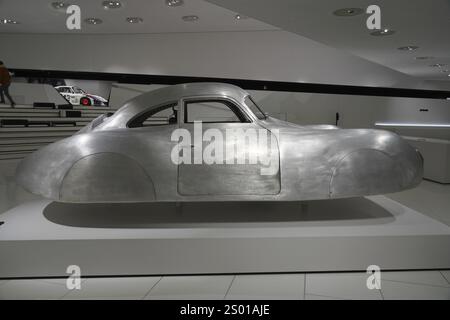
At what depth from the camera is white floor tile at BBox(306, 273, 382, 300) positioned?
7.70 ft

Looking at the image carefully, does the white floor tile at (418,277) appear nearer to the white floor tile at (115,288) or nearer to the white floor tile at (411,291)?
the white floor tile at (411,291)

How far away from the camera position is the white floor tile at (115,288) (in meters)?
2.36

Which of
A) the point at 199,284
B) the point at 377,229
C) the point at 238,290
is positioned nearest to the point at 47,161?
the point at 199,284

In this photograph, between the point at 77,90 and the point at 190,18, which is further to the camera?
the point at 77,90

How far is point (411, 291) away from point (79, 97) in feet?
28.9

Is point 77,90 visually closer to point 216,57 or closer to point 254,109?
point 216,57

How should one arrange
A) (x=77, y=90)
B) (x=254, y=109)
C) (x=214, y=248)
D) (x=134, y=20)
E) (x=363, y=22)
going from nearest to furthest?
(x=214, y=248)
(x=254, y=109)
(x=363, y=22)
(x=134, y=20)
(x=77, y=90)

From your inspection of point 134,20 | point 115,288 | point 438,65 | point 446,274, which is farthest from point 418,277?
point 134,20

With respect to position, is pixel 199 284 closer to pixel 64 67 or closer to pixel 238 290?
pixel 238 290

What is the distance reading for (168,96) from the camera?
310cm

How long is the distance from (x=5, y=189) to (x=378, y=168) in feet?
16.8

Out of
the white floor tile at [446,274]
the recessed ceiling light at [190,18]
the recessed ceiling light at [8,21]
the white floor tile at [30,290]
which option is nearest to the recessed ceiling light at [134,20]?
the recessed ceiling light at [190,18]

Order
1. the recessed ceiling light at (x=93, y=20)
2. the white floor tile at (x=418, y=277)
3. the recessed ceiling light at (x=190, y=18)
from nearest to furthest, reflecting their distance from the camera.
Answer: the white floor tile at (x=418, y=277)
the recessed ceiling light at (x=190, y=18)
the recessed ceiling light at (x=93, y=20)

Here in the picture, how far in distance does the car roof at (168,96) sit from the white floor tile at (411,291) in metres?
1.71
